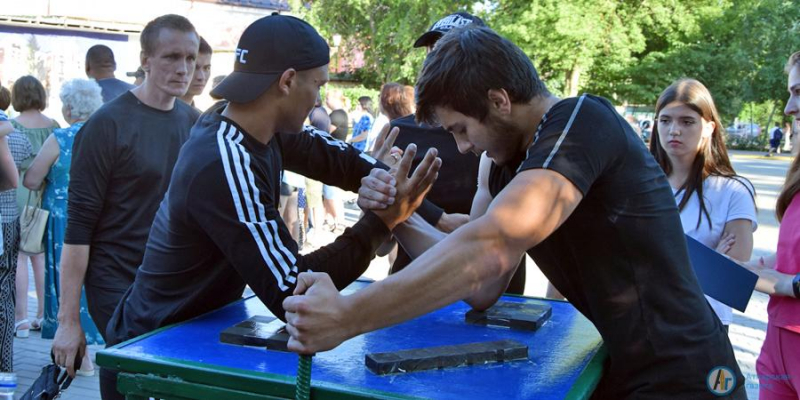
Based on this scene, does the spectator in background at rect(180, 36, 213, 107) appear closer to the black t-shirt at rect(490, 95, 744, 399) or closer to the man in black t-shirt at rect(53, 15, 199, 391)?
the man in black t-shirt at rect(53, 15, 199, 391)

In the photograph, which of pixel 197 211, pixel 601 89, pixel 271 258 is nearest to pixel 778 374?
pixel 271 258

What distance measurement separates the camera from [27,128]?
596cm

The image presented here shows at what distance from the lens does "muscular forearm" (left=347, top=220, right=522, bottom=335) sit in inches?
66.8

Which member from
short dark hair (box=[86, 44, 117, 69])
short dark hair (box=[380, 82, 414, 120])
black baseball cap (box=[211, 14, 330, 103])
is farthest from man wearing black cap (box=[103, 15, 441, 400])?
short dark hair (box=[86, 44, 117, 69])

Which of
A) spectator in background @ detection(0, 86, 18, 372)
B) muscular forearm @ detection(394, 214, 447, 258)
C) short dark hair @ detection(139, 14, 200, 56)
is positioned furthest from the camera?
spectator in background @ detection(0, 86, 18, 372)

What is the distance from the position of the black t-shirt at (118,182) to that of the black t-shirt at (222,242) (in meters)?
0.74

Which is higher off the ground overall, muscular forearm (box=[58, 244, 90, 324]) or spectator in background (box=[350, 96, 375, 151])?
muscular forearm (box=[58, 244, 90, 324])

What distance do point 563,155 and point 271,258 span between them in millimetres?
809

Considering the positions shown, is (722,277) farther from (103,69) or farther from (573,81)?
(573,81)

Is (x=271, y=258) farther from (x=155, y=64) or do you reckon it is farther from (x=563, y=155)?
(x=155, y=64)

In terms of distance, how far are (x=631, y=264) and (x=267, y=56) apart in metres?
1.20

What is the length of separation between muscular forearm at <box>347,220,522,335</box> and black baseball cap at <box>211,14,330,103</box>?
86cm

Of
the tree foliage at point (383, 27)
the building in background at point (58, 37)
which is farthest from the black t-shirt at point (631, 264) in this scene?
the tree foliage at point (383, 27)

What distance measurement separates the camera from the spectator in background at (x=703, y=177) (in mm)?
3312
